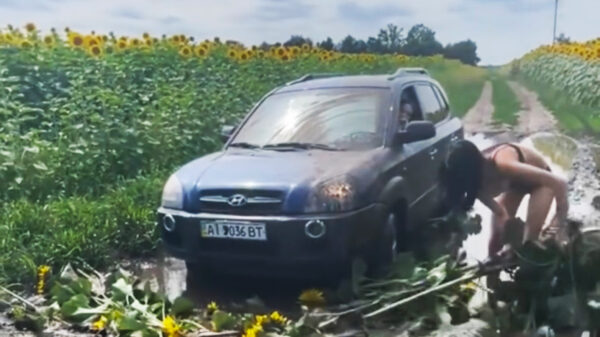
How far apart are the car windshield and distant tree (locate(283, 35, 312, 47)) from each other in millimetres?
120

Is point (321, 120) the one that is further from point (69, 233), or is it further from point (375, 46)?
point (69, 233)

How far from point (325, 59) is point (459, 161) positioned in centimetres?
42

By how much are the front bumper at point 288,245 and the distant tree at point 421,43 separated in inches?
15.5

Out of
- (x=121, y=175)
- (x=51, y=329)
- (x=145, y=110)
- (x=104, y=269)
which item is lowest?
(x=51, y=329)

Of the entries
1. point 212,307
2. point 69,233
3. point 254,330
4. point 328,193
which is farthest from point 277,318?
point 69,233

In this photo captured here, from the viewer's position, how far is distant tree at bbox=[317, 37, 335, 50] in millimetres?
2506

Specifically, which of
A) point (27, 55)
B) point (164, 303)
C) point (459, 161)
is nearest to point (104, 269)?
point (164, 303)

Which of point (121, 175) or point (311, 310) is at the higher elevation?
point (121, 175)

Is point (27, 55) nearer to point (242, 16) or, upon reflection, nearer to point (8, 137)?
point (8, 137)

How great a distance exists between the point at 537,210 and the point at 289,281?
65 cm

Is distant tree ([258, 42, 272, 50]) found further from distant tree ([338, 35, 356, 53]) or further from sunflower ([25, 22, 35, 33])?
sunflower ([25, 22, 35, 33])

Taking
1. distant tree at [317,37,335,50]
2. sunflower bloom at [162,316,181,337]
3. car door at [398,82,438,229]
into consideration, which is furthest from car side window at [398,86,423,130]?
sunflower bloom at [162,316,181,337]

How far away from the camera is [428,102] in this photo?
2482 millimetres

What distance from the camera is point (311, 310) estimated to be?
101 inches
